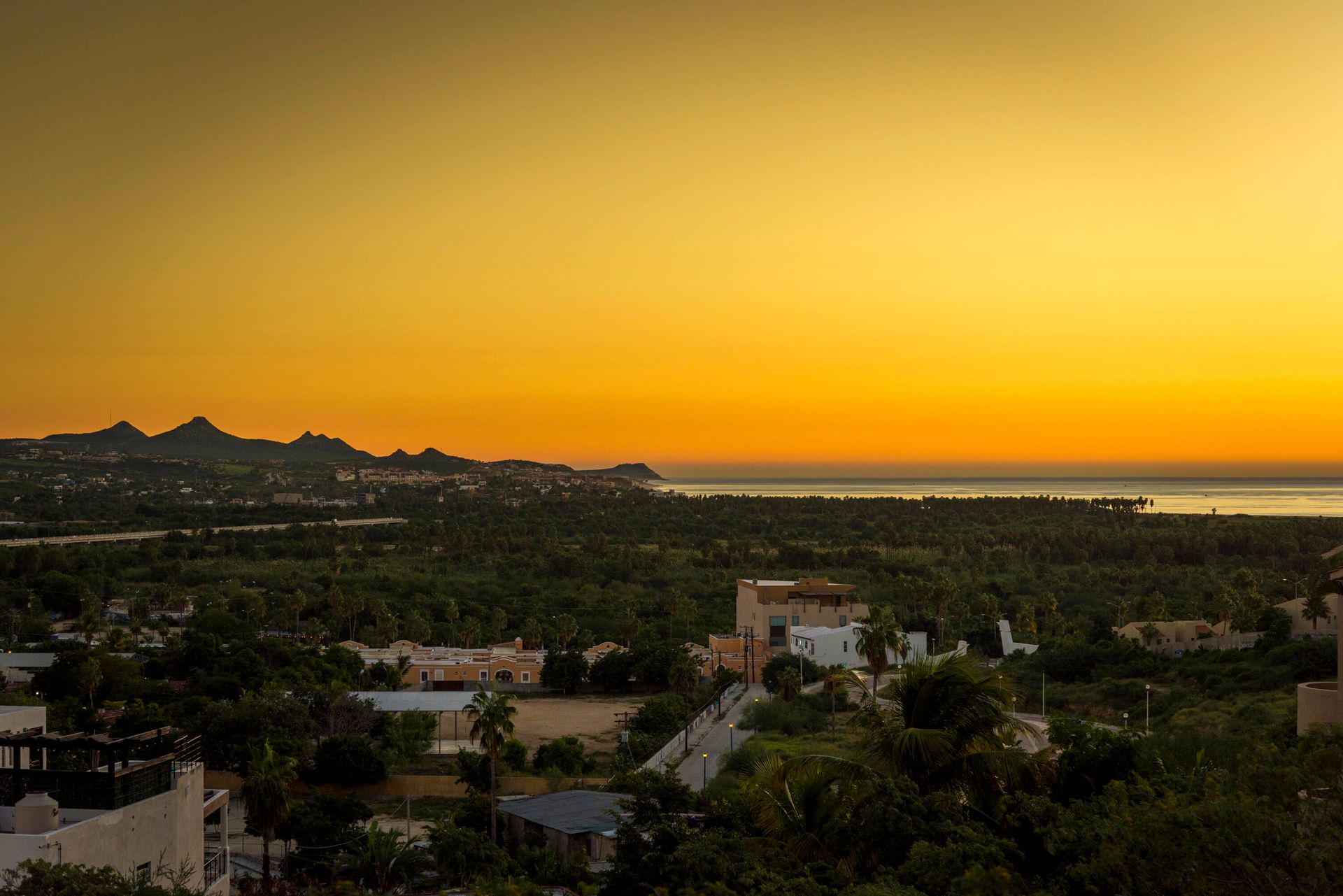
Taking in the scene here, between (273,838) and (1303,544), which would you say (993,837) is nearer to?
(273,838)

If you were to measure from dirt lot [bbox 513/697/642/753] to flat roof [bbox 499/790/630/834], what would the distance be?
11427 millimetres

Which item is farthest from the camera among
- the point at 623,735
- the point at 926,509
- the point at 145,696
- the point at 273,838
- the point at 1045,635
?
the point at 926,509

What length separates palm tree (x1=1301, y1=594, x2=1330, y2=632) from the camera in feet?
139

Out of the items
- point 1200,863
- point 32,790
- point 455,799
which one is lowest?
point 455,799

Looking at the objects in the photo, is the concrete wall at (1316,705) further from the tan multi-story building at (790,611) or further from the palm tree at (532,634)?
the palm tree at (532,634)

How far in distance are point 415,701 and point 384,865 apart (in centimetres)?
2206

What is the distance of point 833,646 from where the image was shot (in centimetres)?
5916

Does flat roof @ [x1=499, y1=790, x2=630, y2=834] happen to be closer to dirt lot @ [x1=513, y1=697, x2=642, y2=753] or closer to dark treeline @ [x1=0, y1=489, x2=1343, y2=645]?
dirt lot @ [x1=513, y1=697, x2=642, y2=753]

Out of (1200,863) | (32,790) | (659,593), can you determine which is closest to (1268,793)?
(1200,863)

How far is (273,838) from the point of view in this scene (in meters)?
29.0

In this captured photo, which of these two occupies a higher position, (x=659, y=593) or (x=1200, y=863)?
(x=1200, y=863)

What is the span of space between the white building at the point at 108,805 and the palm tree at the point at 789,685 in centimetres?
2983

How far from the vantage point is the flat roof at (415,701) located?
44656 millimetres

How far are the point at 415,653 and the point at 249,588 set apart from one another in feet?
91.5
